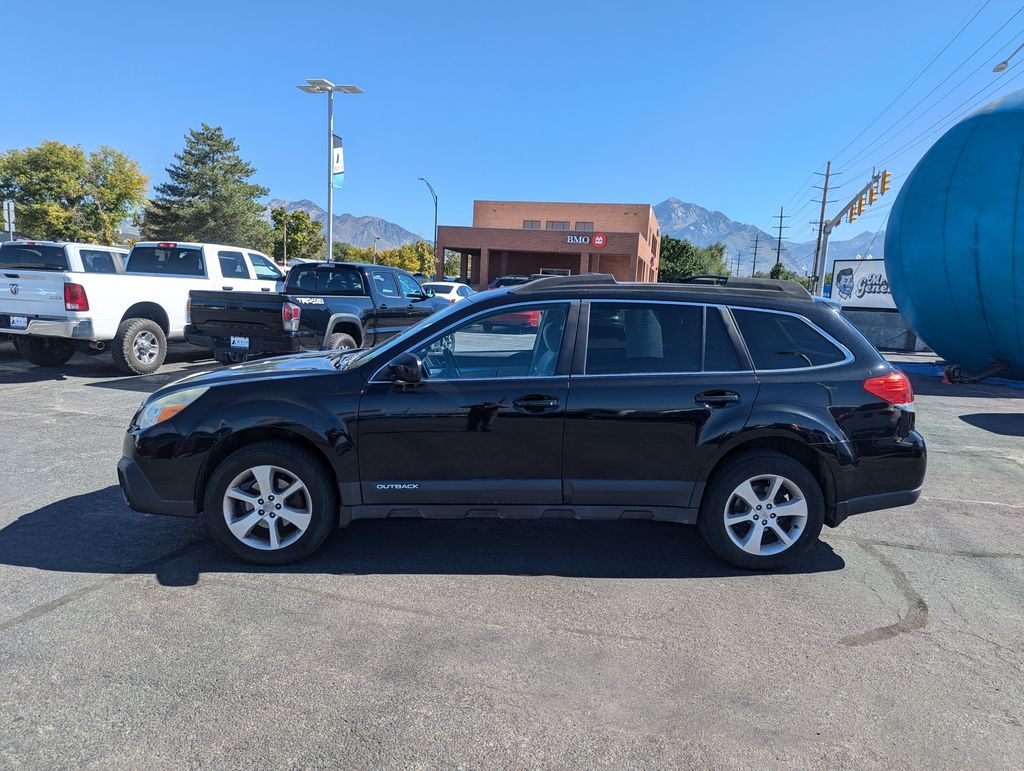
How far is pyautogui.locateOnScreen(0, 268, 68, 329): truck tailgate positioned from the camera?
962 centimetres

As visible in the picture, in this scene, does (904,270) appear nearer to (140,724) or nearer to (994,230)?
(994,230)

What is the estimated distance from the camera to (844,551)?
4.58 m

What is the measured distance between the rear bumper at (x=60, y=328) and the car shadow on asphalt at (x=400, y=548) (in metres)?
5.67

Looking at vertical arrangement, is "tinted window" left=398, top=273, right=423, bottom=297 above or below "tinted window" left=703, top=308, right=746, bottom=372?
above

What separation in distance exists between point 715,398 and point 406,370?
1.82 m

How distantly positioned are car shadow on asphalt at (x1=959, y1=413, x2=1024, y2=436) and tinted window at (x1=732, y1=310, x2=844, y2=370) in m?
6.06

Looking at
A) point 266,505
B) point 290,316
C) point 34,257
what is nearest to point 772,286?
point 266,505

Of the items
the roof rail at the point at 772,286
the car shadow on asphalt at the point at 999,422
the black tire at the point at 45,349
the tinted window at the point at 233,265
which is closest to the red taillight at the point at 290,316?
the tinted window at the point at 233,265

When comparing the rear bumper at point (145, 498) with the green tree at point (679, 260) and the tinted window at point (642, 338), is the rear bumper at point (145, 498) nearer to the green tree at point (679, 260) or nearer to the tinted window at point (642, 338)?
the tinted window at point (642, 338)

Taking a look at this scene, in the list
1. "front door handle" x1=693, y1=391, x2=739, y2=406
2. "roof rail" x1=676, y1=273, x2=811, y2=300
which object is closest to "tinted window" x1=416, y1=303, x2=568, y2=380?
"front door handle" x1=693, y1=391, x2=739, y2=406

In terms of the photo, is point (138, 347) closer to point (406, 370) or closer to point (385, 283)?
point (385, 283)

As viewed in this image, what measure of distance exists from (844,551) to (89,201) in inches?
2536

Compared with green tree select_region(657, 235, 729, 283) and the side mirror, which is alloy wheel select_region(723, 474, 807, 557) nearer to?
the side mirror

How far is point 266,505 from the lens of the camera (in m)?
4.00
